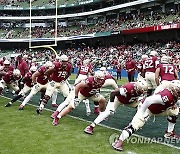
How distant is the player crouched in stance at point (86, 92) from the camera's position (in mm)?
7423

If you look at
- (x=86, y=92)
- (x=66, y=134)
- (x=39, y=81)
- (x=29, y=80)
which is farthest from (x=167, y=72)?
(x=29, y=80)

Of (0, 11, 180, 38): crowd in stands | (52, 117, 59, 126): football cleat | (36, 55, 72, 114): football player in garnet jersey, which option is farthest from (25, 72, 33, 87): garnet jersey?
(0, 11, 180, 38): crowd in stands

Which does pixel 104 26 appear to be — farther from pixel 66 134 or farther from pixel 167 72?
pixel 66 134

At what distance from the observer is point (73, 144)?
5.98 m

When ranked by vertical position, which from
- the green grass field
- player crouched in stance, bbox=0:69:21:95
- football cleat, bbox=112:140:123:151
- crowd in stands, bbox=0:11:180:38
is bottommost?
the green grass field

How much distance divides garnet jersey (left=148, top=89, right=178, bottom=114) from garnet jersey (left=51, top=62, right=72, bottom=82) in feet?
12.4

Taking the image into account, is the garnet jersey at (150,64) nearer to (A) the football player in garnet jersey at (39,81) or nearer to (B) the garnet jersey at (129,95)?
(A) the football player in garnet jersey at (39,81)

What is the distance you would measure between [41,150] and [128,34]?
32364 mm

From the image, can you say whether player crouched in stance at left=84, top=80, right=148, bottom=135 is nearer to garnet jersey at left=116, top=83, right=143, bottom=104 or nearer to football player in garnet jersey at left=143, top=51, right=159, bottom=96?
garnet jersey at left=116, top=83, right=143, bottom=104

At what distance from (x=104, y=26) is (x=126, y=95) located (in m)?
35.0

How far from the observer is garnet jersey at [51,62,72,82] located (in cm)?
910

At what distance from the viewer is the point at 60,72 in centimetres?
913

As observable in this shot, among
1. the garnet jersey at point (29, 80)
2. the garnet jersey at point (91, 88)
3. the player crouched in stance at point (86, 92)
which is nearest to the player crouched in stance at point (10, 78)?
the garnet jersey at point (29, 80)

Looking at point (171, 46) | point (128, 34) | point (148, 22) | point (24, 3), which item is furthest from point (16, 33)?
point (171, 46)
